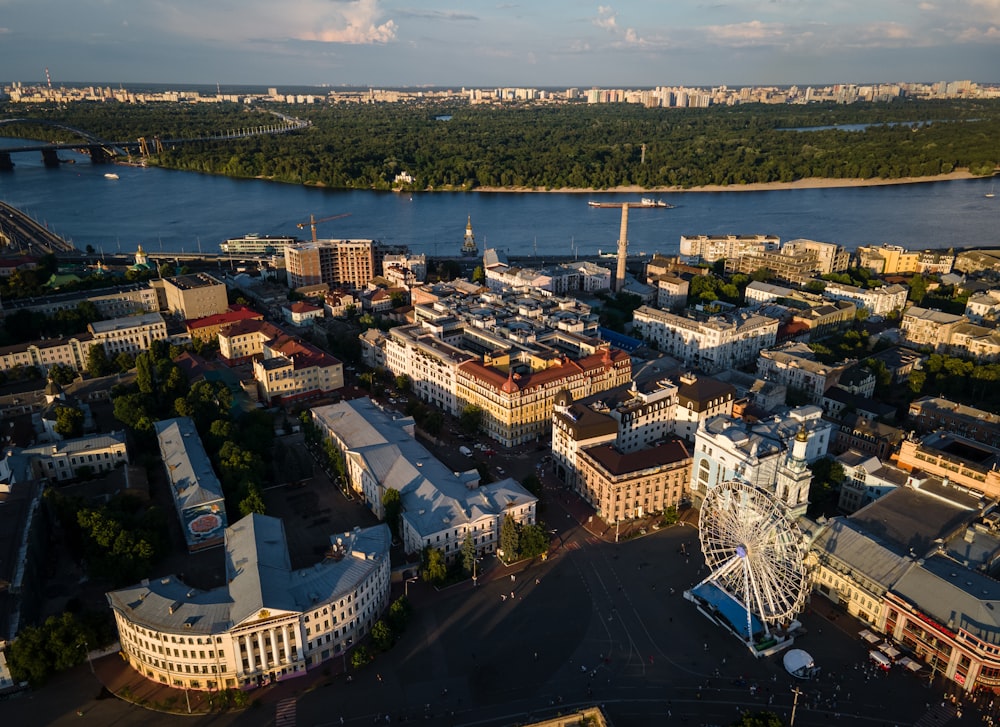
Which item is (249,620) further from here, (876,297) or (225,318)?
(876,297)

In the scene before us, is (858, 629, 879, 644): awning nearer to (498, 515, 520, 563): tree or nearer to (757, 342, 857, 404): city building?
(498, 515, 520, 563): tree

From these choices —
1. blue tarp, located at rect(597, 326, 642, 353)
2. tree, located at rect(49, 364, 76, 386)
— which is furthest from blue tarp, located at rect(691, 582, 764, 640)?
tree, located at rect(49, 364, 76, 386)

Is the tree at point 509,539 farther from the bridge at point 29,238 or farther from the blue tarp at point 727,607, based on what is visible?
the bridge at point 29,238

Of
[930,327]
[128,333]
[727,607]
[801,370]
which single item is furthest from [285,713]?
[930,327]

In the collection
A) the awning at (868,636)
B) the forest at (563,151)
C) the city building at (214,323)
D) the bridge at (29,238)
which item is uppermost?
the forest at (563,151)

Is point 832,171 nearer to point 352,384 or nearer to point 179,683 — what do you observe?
point 352,384

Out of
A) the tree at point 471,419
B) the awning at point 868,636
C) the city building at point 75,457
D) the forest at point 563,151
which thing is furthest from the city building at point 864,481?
the forest at point 563,151

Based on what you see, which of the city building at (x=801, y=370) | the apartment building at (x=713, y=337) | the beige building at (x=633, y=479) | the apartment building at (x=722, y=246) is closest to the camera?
the beige building at (x=633, y=479)
